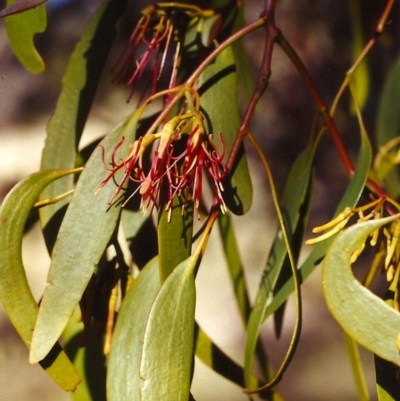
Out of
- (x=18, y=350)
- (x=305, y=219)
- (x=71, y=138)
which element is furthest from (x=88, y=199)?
(x=18, y=350)

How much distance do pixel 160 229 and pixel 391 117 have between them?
1.17 feet

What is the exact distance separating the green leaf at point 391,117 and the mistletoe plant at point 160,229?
91 mm

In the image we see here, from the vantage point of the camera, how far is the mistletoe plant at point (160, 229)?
12.6 inches

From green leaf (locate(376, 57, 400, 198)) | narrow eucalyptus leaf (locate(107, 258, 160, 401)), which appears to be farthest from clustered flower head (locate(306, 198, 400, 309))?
green leaf (locate(376, 57, 400, 198))

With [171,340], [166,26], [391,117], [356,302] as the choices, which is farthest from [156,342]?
[391,117]

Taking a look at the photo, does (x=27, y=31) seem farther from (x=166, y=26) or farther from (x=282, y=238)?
(x=282, y=238)

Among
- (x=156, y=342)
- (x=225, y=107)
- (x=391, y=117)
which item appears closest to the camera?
(x=156, y=342)

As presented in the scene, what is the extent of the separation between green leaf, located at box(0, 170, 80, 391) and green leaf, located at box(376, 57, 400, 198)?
367 mm

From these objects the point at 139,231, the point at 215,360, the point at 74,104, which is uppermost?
the point at 74,104

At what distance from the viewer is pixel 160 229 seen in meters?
0.33

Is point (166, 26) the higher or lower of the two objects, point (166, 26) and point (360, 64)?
the higher

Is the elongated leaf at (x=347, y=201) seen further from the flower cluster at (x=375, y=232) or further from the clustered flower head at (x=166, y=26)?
the clustered flower head at (x=166, y=26)

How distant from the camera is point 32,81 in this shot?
0.59m

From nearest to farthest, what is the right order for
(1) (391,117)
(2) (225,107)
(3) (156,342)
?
(3) (156,342)
(2) (225,107)
(1) (391,117)
